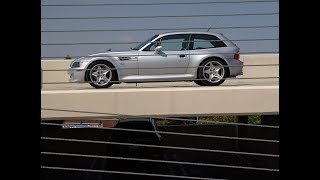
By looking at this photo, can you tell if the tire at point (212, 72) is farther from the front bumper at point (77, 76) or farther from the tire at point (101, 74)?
the front bumper at point (77, 76)

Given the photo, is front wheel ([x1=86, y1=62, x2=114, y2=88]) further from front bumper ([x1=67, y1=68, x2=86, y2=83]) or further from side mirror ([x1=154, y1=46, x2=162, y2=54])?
side mirror ([x1=154, y1=46, x2=162, y2=54])

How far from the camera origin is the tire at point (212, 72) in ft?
12.8

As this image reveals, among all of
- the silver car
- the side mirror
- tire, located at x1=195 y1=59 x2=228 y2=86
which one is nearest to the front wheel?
the silver car

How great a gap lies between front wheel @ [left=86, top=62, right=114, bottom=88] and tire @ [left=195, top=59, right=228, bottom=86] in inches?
31.6

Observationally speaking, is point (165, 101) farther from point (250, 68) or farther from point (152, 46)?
point (250, 68)

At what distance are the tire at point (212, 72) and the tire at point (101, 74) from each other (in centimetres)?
79

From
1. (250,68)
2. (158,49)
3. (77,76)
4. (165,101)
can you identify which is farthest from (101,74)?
(250,68)
